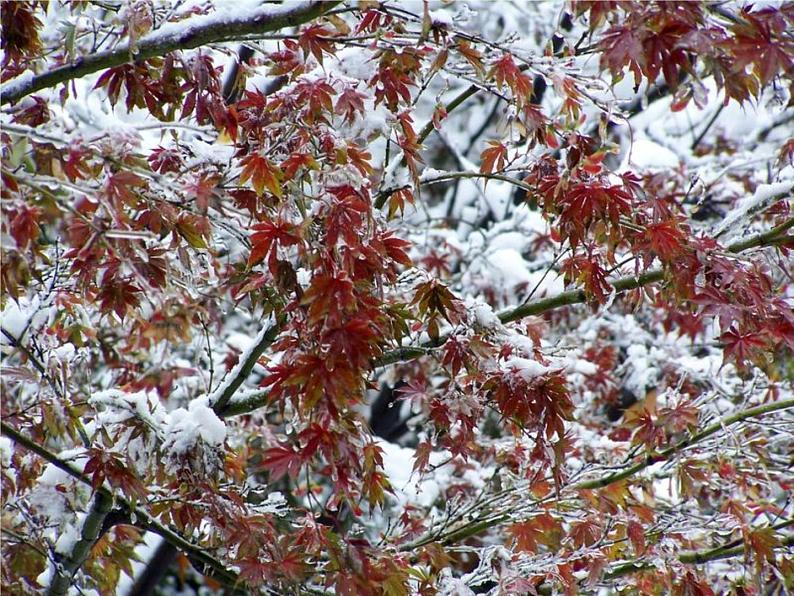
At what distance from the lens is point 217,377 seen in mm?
4539

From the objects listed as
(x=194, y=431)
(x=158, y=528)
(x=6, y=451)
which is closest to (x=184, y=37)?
(x=194, y=431)

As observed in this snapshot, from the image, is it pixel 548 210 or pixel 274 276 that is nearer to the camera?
pixel 274 276

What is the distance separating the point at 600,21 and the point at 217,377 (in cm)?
342

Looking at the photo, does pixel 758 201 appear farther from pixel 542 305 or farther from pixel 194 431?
pixel 194 431

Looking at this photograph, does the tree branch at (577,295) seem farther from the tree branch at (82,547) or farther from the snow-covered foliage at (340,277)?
the tree branch at (82,547)

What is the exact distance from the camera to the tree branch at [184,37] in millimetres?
1825

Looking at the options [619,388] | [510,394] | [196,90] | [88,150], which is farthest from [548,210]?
[619,388]

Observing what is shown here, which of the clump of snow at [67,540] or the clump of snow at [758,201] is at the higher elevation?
the clump of snow at [758,201]

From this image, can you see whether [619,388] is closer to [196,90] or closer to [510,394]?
[510,394]

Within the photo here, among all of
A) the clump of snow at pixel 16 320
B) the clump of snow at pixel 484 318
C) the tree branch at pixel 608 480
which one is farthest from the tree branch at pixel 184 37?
the tree branch at pixel 608 480

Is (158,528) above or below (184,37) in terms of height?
below

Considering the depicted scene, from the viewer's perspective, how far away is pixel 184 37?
1.91 meters

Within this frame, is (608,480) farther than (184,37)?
Yes

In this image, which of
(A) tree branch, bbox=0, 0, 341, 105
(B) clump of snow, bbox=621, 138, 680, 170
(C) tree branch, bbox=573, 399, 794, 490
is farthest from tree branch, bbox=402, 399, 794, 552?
(B) clump of snow, bbox=621, 138, 680, 170
